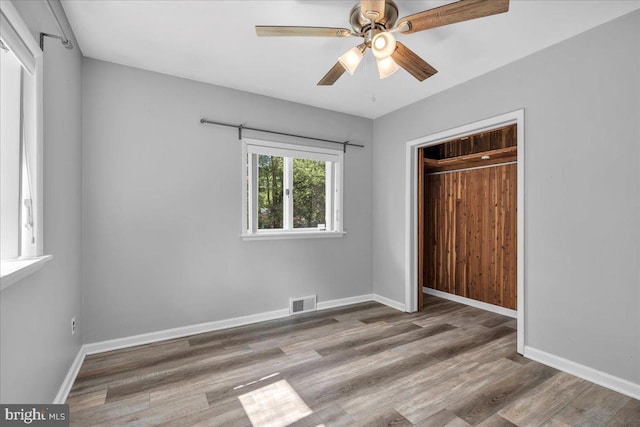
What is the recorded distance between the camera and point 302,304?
12.1ft

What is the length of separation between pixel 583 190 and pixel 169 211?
3469 mm

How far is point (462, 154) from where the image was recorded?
13.3ft

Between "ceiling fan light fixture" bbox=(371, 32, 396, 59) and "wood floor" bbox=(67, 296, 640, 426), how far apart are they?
2166 millimetres

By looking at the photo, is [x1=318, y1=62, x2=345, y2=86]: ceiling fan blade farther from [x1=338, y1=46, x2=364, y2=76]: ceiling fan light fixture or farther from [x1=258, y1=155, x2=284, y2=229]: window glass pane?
[x1=258, y1=155, x2=284, y2=229]: window glass pane

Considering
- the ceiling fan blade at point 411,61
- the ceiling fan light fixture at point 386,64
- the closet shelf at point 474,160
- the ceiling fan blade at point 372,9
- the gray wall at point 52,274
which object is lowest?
the gray wall at point 52,274

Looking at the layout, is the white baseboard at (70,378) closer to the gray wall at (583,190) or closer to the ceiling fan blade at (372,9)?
the ceiling fan blade at (372,9)

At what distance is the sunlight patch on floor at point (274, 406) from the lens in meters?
1.79

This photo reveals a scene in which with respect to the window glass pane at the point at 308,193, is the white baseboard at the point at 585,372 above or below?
below

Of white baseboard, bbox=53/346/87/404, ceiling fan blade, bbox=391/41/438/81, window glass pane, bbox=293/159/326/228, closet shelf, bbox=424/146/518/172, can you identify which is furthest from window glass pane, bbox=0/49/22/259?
closet shelf, bbox=424/146/518/172

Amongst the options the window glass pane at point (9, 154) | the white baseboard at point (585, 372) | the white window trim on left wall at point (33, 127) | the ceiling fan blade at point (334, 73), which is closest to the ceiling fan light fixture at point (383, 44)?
the ceiling fan blade at point (334, 73)

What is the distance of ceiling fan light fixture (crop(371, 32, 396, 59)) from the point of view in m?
1.75

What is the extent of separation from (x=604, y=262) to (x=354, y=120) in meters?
2.97

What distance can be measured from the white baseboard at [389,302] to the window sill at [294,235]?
103 cm

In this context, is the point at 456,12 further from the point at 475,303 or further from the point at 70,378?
the point at 475,303
